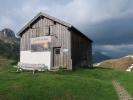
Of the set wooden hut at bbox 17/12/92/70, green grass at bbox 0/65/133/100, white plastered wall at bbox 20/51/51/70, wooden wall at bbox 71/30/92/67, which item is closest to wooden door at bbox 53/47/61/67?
wooden hut at bbox 17/12/92/70

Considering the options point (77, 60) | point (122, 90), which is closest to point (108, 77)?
point (77, 60)

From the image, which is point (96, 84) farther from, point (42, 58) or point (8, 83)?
point (42, 58)

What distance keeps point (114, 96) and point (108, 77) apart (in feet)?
A: 50.2

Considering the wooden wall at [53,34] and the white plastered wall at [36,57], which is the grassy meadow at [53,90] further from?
the white plastered wall at [36,57]

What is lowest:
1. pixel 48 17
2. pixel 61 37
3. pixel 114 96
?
pixel 114 96

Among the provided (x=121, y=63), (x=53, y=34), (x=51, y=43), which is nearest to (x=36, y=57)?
(x=51, y=43)

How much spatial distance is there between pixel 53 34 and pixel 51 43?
1475 mm

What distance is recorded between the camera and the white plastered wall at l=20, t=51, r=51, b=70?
47.6m

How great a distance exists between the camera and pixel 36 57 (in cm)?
4894

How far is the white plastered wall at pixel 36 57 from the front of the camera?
47.6 m

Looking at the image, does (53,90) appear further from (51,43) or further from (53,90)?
(51,43)

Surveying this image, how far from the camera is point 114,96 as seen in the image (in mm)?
25531

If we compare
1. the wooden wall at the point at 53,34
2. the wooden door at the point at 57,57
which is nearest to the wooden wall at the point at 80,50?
the wooden wall at the point at 53,34

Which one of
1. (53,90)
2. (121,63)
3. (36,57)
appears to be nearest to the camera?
(53,90)
